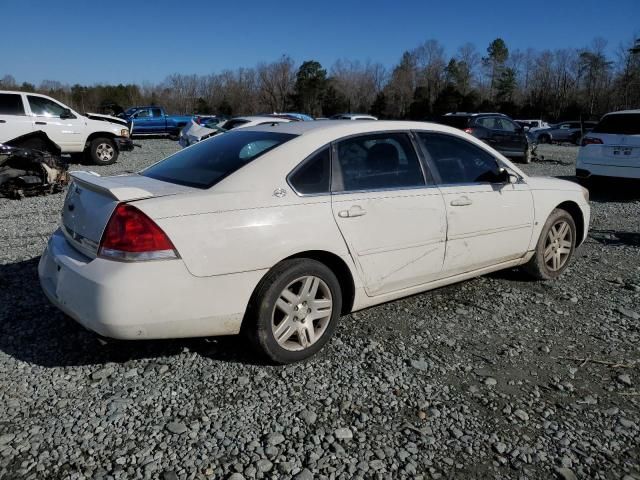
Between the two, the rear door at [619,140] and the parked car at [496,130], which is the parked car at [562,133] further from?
the rear door at [619,140]

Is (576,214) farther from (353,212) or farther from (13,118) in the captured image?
(13,118)

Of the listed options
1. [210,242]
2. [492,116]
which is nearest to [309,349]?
[210,242]

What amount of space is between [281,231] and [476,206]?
1794mm

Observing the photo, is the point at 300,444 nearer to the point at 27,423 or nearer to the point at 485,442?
the point at 485,442

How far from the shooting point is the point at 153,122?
93.2ft

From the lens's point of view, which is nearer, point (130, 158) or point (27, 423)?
point (27, 423)

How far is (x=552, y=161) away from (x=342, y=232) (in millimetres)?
17983

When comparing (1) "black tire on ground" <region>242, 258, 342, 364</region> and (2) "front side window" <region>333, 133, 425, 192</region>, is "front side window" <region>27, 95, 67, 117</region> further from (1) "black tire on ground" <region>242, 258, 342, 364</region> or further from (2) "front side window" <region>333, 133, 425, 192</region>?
(1) "black tire on ground" <region>242, 258, 342, 364</region>

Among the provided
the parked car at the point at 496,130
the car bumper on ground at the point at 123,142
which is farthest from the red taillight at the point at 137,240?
the parked car at the point at 496,130

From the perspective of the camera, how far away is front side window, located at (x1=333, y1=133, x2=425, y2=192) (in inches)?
137

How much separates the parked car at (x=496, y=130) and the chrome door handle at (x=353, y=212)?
13289 millimetres

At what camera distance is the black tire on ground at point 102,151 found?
570 inches

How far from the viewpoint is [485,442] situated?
2.57 metres

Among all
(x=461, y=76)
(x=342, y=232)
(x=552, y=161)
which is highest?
(x=461, y=76)
